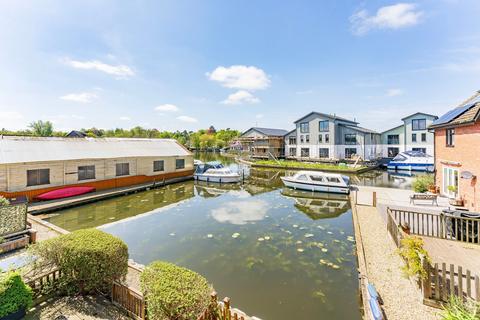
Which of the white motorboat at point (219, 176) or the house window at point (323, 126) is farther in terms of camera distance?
the house window at point (323, 126)

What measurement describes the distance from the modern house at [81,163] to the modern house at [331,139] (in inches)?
1038

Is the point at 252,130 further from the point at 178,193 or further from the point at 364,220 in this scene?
the point at 364,220

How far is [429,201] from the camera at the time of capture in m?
14.1

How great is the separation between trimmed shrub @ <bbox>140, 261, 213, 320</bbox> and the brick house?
44.2ft

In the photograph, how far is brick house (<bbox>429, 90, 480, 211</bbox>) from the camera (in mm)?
11039

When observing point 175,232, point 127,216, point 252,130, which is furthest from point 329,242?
point 252,130

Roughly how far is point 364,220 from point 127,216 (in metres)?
14.4

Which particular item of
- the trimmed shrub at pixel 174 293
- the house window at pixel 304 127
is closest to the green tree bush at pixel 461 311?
the trimmed shrub at pixel 174 293

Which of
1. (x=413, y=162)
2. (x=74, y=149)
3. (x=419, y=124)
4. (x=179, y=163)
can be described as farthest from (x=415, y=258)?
(x=419, y=124)

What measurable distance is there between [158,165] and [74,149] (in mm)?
8118

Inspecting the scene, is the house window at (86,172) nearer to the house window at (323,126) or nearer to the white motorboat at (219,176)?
the white motorboat at (219,176)

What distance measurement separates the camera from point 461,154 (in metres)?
12.5

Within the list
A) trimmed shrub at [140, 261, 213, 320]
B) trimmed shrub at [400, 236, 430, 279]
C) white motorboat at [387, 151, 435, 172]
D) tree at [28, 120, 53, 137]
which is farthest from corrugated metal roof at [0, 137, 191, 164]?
tree at [28, 120, 53, 137]

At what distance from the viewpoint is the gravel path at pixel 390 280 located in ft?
17.5
